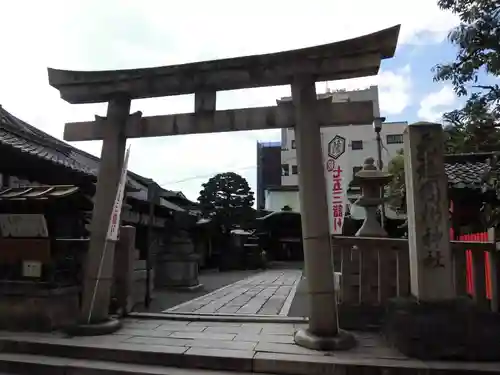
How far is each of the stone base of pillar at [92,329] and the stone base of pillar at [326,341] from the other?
10.5 ft

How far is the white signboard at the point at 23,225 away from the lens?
723 cm

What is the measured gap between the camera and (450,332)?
5.48 metres

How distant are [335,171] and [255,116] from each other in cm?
166

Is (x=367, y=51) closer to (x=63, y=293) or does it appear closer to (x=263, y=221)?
(x=63, y=293)

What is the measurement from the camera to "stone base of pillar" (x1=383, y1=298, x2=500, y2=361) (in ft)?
17.8

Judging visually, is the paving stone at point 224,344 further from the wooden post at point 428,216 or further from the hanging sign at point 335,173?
the wooden post at point 428,216

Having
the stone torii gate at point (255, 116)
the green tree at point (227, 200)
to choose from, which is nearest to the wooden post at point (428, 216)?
the stone torii gate at point (255, 116)

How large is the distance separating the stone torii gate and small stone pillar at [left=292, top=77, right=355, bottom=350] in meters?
0.01

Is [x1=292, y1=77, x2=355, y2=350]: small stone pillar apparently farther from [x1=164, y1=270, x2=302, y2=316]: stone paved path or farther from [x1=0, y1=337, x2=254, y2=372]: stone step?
[x1=164, y1=270, x2=302, y2=316]: stone paved path

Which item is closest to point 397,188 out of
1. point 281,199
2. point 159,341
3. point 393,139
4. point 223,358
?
point 159,341

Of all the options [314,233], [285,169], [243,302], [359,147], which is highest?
[359,147]

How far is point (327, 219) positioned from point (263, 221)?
1138 inches

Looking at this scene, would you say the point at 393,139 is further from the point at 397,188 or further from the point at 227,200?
the point at 397,188

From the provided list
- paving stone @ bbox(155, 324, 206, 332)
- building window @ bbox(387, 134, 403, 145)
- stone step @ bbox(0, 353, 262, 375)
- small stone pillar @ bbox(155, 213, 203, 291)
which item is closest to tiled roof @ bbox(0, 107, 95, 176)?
small stone pillar @ bbox(155, 213, 203, 291)
